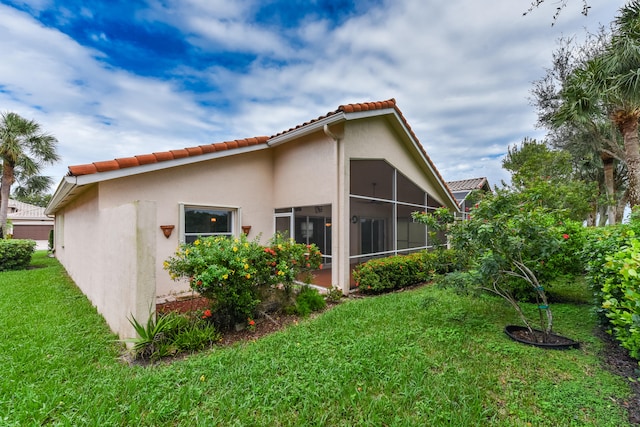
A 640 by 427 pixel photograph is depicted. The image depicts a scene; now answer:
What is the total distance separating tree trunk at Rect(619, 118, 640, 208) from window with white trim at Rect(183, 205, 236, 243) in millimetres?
15420

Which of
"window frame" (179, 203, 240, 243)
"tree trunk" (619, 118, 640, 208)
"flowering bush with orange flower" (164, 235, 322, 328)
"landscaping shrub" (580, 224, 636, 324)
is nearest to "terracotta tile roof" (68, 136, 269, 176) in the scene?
"window frame" (179, 203, 240, 243)

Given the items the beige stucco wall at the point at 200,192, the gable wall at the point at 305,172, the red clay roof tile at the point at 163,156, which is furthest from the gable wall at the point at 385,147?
the red clay roof tile at the point at 163,156

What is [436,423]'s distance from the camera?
271cm

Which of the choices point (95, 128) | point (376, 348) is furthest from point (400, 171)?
point (95, 128)

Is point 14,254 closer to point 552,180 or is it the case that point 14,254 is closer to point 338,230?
point 338,230

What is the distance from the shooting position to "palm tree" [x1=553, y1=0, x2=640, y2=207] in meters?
8.89

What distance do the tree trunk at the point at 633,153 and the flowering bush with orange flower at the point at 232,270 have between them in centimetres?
1392

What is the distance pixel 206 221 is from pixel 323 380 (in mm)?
6310

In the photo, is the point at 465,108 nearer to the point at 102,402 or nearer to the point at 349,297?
the point at 349,297

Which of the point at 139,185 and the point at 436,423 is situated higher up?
the point at 139,185

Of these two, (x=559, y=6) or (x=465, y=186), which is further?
(x=465, y=186)

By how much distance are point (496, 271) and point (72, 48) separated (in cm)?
1276

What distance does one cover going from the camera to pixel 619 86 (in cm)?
907

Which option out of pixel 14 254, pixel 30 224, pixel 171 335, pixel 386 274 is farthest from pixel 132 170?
pixel 30 224
